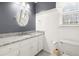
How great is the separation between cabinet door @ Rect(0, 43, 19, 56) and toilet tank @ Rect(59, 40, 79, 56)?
630 millimetres

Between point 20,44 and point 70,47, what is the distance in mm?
718

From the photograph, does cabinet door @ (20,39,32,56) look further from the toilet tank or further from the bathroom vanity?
the toilet tank

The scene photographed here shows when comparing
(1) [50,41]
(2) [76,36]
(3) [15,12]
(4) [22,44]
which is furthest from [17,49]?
(2) [76,36]

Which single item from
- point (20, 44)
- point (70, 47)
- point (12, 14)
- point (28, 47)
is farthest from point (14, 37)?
point (70, 47)

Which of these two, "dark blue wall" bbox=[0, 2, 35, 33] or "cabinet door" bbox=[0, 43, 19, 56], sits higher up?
"dark blue wall" bbox=[0, 2, 35, 33]

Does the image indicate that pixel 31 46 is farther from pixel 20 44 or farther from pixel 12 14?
pixel 12 14

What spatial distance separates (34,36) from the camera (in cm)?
205

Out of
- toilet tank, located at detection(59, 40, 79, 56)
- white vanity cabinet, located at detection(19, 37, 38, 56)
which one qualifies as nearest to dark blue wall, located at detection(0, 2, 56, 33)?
white vanity cabinet, located at detection(19, 37, 38, 56)

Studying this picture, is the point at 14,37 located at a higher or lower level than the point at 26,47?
higher

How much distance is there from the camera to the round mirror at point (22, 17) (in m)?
2.09

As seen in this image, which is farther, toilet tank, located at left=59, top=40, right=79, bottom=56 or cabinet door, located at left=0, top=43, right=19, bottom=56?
toilet tank, located at left=59, top=40, right=79, bottom=56

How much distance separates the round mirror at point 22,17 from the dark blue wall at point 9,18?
0.27 ft

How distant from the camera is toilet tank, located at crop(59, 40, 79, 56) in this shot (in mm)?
1661

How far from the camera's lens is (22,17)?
7.11ft
